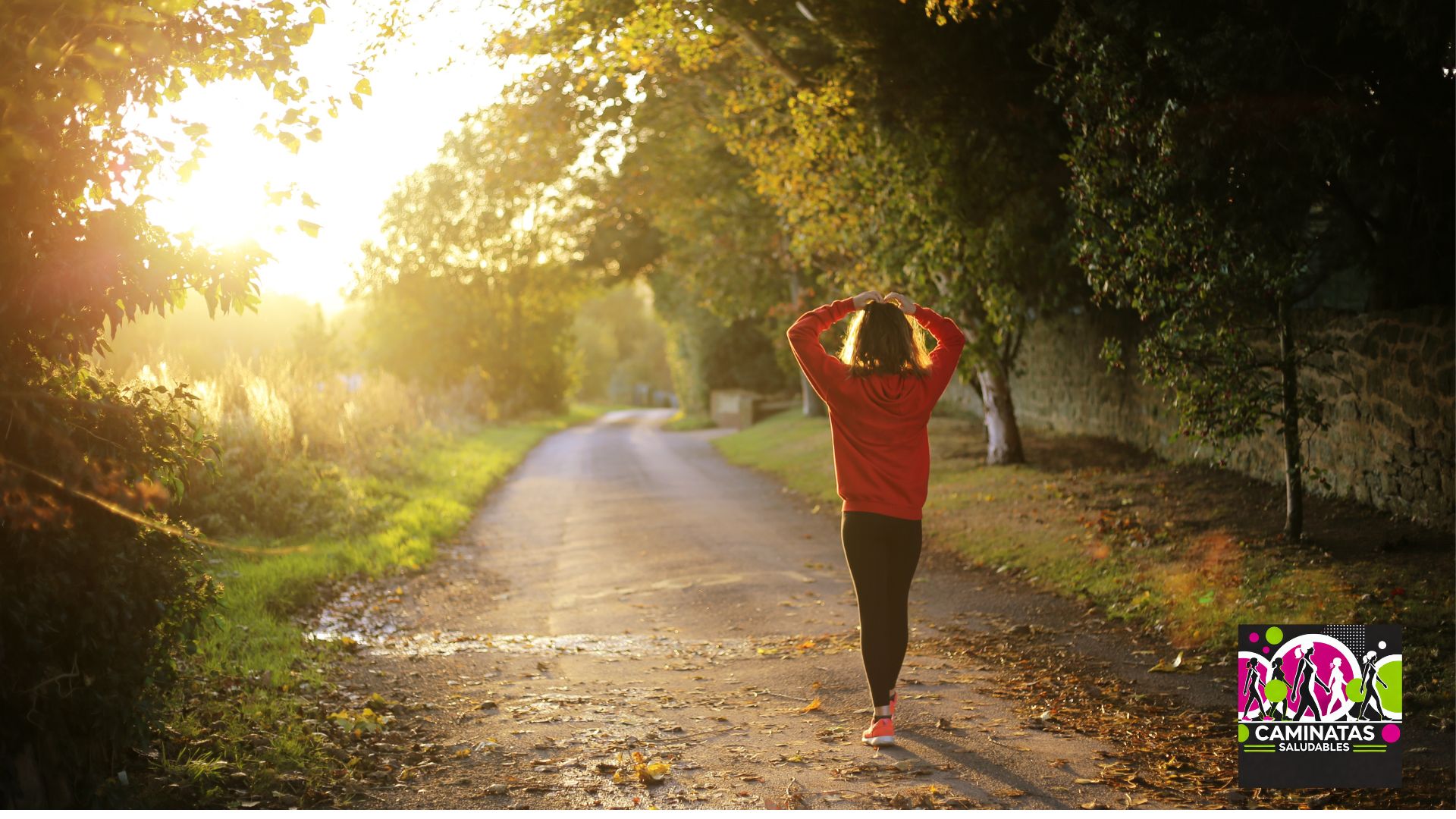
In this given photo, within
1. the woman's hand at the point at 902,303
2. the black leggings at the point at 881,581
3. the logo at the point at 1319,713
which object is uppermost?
the woman's hand at the point at 902,303

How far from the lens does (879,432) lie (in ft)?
19.1

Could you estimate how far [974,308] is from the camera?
18250 mm

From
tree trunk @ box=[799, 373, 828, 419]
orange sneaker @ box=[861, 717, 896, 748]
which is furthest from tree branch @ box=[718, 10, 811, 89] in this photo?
tree trunk @ box=[799, 373, 828, 419]

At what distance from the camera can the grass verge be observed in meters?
8.18

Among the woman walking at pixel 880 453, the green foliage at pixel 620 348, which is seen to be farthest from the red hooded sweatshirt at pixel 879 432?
the green foliage at pixel 620 348

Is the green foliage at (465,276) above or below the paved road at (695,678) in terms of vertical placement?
above

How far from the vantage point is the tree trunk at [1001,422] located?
18453 millimetres

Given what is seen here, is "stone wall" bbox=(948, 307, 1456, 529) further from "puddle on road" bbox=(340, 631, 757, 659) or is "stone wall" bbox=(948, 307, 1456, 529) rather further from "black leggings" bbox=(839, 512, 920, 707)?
"black leggings" bbox=(839, 512, 920, 707)

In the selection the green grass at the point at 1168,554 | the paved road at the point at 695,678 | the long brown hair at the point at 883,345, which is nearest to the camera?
the paved road at the point at 695,678

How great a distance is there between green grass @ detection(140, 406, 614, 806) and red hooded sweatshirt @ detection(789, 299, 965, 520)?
2945 millimetres

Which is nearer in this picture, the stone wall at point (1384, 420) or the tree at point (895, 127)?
the stone wall at point (1384, 420)

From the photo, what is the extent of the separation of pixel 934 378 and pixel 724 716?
7.38ft

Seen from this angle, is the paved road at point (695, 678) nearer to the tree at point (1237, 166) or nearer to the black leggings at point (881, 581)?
the black leggings at point (881, 581)

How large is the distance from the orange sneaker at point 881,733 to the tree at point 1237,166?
18.3 feet
